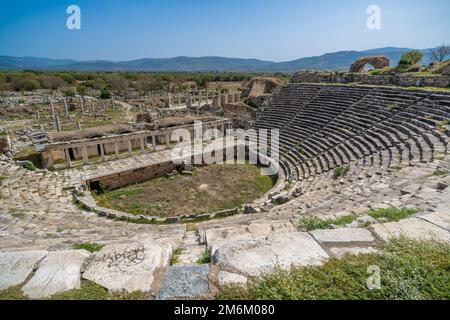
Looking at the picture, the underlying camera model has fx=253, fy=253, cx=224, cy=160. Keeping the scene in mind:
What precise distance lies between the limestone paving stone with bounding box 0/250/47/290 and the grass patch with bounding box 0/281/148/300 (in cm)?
21

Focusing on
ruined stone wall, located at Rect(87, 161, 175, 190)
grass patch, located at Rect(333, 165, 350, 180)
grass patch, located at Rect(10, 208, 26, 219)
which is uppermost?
grass patch, located at Rect(333, 165, 350, 180)

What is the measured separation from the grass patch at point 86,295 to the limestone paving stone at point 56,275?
0.27ft

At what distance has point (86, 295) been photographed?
2645mm

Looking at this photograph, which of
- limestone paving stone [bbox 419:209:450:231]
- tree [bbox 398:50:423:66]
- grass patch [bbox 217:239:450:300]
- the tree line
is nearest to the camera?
grass patch [bbox 217:239:450:300]

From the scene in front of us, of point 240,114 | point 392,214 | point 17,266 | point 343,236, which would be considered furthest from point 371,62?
point 17,266

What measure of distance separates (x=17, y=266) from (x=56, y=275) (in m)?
0.66

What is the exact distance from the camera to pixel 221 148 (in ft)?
64.4

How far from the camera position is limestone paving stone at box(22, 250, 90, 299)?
2760mm

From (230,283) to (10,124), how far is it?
1352 inches

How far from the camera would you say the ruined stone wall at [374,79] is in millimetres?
17247

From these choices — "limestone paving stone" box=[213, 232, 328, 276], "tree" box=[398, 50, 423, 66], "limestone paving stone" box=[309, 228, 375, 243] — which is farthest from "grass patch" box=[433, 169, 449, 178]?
"tree" box=[398, 50, 423, 66]

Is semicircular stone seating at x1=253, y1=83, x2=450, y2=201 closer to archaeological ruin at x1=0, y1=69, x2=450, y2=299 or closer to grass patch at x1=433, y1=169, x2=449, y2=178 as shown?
archaeological ruin at x1=0, y1=69, x2=450, y2=299

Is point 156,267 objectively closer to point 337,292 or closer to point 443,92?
point 337,292

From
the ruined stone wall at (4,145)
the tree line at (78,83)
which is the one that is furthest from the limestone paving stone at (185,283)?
the tree line at (78,83)
